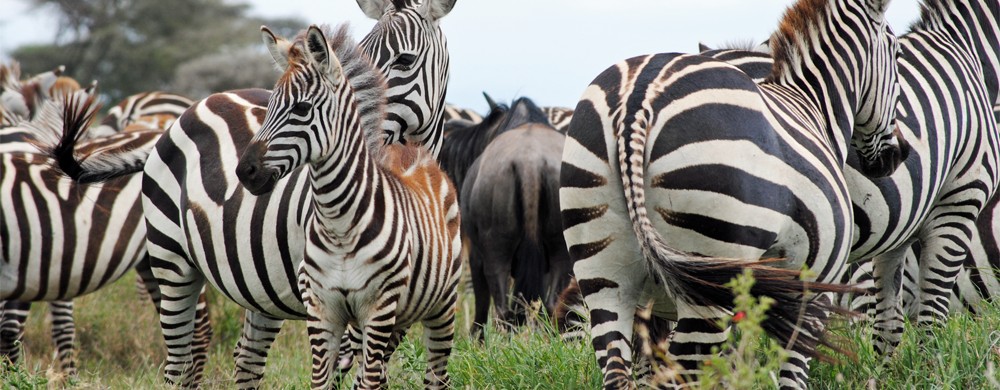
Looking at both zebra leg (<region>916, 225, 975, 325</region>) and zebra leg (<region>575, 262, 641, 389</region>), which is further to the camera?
zebra leg (<region>916, 225, 975, 325</region>)

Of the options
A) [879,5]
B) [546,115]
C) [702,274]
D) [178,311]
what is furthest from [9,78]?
[702,274]

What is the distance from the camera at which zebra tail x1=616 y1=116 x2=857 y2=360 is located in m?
3.28

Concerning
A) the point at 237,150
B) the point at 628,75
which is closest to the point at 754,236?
the point at 628,75

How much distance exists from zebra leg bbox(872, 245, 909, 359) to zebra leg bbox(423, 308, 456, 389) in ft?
7.06

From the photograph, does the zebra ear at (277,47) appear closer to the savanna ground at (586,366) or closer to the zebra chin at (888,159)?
the savanna ground at (586,366)

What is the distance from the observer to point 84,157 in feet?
19.5

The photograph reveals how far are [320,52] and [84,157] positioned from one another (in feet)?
8.21

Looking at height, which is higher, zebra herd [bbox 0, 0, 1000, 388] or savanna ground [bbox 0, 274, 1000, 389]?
zebra herd [bbox 0, 0, 1000, 388]

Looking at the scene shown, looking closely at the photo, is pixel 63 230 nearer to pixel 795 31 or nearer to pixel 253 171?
pixel 253 171

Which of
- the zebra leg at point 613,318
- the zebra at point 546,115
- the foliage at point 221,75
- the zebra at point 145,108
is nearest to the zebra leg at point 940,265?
the zebra leg at point 613,318

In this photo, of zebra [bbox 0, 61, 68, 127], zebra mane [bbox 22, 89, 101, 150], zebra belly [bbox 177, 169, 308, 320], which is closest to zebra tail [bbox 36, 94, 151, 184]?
zebra mane [bbox 22, 89, 101, 150]

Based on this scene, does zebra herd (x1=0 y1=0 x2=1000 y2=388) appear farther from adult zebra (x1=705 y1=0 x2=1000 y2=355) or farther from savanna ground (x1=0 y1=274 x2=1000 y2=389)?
savanna ground (x1=0 y1=274 x2=1000 y2=389)

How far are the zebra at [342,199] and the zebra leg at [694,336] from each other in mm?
1337

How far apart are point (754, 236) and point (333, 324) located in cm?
189
